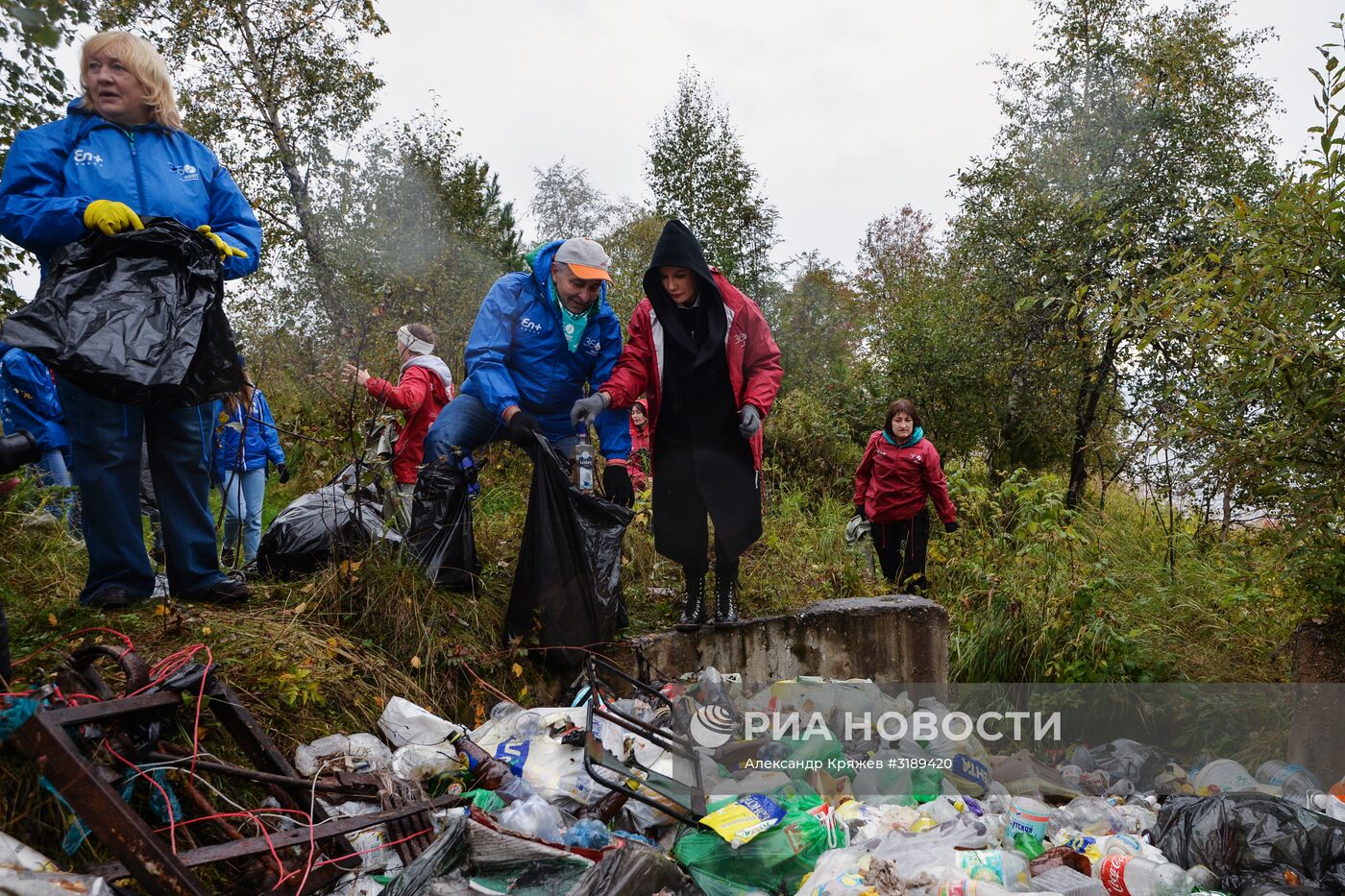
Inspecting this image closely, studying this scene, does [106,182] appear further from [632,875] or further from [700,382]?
[632,875]

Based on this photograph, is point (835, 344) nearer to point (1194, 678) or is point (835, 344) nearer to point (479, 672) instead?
point (1194, 678)

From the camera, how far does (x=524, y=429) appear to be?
3523mm

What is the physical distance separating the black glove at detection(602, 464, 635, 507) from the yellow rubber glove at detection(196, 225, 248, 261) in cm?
170

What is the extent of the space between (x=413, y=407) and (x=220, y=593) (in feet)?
5.84

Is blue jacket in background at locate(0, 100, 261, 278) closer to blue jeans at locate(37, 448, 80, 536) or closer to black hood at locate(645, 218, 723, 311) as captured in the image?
blue jeans at locate(37, 448, 80, 536)

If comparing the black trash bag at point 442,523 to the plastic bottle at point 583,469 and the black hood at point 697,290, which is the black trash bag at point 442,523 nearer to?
the plastic bottle at point 583,469

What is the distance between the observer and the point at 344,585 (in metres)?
3.26

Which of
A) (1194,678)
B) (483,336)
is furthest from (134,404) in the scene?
(1194,678)

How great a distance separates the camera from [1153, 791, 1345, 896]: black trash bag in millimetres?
2760

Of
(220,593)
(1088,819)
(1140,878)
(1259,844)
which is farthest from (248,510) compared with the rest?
(1259,844)

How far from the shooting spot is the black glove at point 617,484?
3.84m

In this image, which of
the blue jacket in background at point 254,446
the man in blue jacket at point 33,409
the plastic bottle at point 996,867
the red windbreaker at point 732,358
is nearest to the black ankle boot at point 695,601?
the red windbreaker at point 732,358

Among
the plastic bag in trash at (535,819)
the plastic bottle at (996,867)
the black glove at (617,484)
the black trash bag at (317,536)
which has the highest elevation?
the black glove at (617,484)

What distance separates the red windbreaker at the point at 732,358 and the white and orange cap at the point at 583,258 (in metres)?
0.30
